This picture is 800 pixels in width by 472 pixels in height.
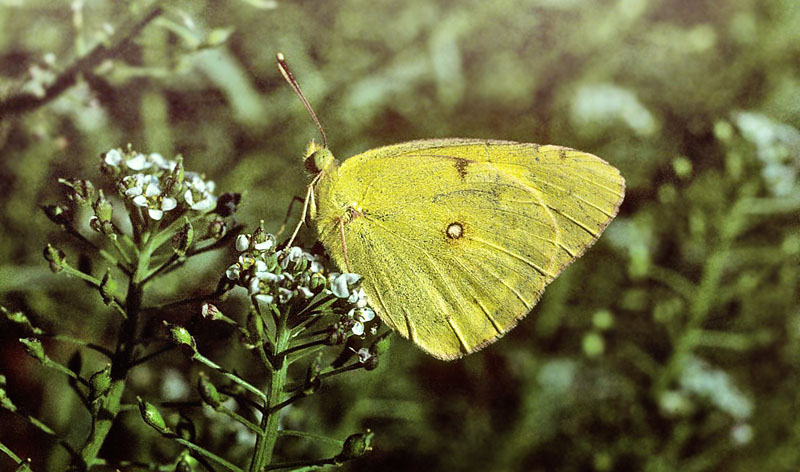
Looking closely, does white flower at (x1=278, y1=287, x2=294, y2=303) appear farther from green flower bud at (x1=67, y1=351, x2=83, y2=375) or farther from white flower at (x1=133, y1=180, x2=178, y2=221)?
green flower bud at (x1=67, y1=351, x2=83, y2=375)

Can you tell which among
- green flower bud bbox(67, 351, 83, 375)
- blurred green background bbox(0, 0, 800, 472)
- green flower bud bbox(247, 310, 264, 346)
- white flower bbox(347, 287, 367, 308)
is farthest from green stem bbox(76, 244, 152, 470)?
blurred green background bbox(0, 0, 800, 472)

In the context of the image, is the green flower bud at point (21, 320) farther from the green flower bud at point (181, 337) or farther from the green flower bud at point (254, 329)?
the green flower bud at point (254, 329)

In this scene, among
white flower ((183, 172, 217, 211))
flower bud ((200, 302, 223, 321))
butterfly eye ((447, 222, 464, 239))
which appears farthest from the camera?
butterfly eye ((447, 222, 464, 239))

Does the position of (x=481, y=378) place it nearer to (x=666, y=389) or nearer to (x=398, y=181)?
(x=666, y=389)

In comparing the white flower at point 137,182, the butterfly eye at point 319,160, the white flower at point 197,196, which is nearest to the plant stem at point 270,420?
the white flower at point 197,196

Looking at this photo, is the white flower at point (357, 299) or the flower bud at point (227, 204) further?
the flower bud at point (227, 204)

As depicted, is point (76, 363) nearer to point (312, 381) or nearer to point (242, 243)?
point (242, 243)
